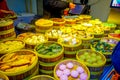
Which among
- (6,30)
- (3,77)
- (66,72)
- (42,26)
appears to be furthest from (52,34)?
(3,77)

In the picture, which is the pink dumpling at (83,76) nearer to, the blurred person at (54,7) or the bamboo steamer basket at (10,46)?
the bamboo steamer basket at (10,46)

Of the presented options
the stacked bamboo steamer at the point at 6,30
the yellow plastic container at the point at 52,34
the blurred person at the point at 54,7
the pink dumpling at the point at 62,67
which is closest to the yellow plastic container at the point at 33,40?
the yellow plastic container at the point at 52,34

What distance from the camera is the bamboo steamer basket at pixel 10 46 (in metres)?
1.64

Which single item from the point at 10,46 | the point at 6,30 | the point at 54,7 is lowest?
the point at 10,46

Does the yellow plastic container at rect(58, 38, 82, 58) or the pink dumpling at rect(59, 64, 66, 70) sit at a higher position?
the yellow plastic container at rect(58, 38, 82, 58)

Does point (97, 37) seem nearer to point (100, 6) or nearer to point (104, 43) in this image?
point (104, 43)

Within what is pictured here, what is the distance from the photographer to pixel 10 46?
68.4 inches

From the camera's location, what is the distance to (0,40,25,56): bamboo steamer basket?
1.64 metres

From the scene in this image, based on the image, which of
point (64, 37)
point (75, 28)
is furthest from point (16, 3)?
point (64, 37)

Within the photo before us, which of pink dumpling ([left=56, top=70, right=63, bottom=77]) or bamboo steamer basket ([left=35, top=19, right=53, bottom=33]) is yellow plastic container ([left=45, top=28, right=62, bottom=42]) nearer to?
bamboo steamer basket ([left=35, top=19, right=53, bottom=33])

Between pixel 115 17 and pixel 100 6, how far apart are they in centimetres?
92

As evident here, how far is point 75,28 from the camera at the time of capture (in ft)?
8.08

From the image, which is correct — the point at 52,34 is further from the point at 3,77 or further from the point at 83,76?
the point at 3,77

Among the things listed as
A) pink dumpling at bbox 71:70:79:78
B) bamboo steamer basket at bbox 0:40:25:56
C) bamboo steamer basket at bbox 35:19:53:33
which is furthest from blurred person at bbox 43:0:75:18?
pink dumpling at bbox 71:70:79:78
